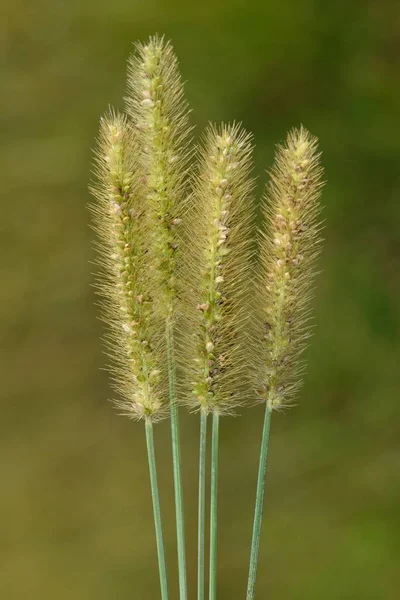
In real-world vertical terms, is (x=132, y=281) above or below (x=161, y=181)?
below

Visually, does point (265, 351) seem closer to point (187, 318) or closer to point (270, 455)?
point (187, 318)

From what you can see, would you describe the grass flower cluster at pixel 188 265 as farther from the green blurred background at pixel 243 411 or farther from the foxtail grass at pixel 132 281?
the green blurred background at pixel 243 411

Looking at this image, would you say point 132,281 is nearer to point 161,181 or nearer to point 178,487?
point 161,181

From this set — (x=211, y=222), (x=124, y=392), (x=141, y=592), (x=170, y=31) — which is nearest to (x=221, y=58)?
(x=170, y=31)

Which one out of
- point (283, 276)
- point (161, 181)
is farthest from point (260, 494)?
point (161, 181)

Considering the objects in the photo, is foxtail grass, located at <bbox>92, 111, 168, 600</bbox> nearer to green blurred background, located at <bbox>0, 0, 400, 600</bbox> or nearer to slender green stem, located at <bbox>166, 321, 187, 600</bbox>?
slender green stem, located at <bbox>166, 321, 187, 600</bbox>
